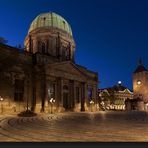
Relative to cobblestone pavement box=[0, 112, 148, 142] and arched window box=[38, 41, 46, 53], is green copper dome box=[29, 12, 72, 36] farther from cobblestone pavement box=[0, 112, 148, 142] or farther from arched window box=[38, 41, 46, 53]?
cobblestone pavement box=[0, 112, 148, 142]

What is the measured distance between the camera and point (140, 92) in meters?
67.1

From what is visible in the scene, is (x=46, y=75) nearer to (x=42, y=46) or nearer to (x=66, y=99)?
(x=66, y=99)

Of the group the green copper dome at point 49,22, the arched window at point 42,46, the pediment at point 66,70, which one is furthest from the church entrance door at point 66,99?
Answer: the green copper dome at point 49,22

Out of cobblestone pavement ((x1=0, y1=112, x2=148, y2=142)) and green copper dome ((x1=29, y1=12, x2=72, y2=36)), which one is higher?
green copper dome ((x1=29, y1=12, x2=72, y2=36))

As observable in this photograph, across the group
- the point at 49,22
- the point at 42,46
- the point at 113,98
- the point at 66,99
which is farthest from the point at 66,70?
the point at 113,98

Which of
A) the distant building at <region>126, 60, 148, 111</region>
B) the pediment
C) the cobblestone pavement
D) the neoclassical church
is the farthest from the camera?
the distant building at <region>126, 60, 148, 111</region>

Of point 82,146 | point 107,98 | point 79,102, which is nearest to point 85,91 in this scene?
point 79,102

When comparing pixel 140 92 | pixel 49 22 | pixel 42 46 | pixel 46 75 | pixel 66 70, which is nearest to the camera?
pixel 46 75

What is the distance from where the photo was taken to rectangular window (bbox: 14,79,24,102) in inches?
1581

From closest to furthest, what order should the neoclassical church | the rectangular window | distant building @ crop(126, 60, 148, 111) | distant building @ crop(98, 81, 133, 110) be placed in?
the neoclassical church, the rectangular window, distant building @ crop(126, 60, 148, 111), distant building @ crop(98, 81, 133, 110)

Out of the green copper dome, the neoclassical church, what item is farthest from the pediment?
the green copper dome

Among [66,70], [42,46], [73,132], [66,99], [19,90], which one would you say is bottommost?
[73,132]

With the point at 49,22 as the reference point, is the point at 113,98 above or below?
below

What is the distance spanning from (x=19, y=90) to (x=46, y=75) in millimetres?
6081
